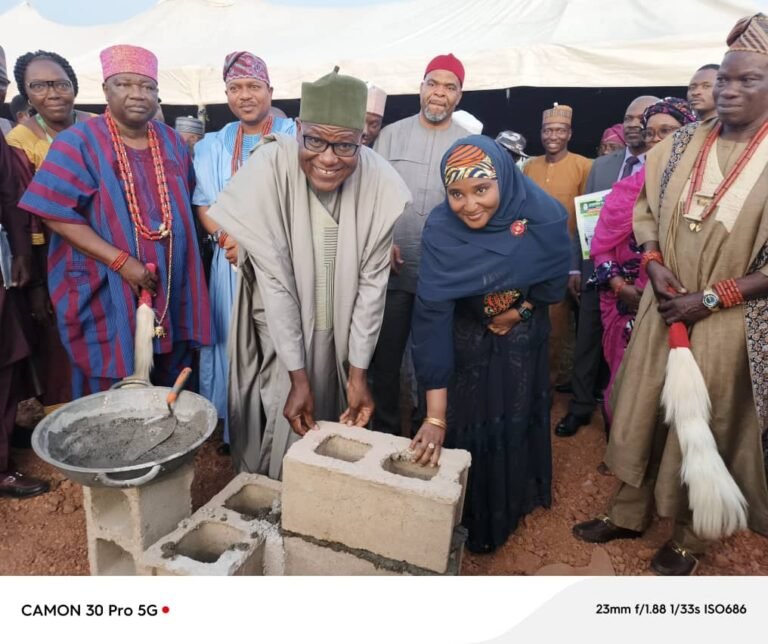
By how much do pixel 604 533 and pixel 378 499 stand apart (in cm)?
141

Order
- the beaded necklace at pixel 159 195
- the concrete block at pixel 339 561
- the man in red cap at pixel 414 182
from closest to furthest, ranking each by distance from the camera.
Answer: the concrete block at pixel 339 561 < the beaded necklace at pixel 159 195 < the man in red cap at pixel 414 182

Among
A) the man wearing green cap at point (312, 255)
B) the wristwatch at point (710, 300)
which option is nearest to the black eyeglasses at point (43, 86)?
the man wearing green cap at point (312, 255)

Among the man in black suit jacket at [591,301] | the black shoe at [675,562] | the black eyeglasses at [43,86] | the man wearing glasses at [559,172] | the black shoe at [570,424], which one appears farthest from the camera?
the man wearing glasses at [559,172]

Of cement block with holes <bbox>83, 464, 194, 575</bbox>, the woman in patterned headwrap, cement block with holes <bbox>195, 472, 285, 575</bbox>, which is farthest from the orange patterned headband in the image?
cement block with holes <bbox>83, 464, 194, 575</bbox>

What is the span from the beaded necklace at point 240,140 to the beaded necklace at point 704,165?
199 centimetres

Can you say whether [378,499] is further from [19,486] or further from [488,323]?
[19,486]

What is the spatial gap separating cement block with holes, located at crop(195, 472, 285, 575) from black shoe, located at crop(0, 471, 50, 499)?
132cm

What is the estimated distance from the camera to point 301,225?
210 centimetres

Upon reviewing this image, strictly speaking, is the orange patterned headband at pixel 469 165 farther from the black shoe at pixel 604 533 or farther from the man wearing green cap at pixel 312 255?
the black shoe at pixel 604 533

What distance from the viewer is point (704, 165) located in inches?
78.6

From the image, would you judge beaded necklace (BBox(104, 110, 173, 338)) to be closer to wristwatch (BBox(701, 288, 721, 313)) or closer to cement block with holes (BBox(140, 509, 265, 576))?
cement block with holes (BBox(140, 509, 265, 576))

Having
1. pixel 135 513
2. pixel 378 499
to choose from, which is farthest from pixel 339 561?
pixel 135 513

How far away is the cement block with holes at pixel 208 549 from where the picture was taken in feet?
5.38

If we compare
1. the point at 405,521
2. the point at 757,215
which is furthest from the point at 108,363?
the point at 757,215
